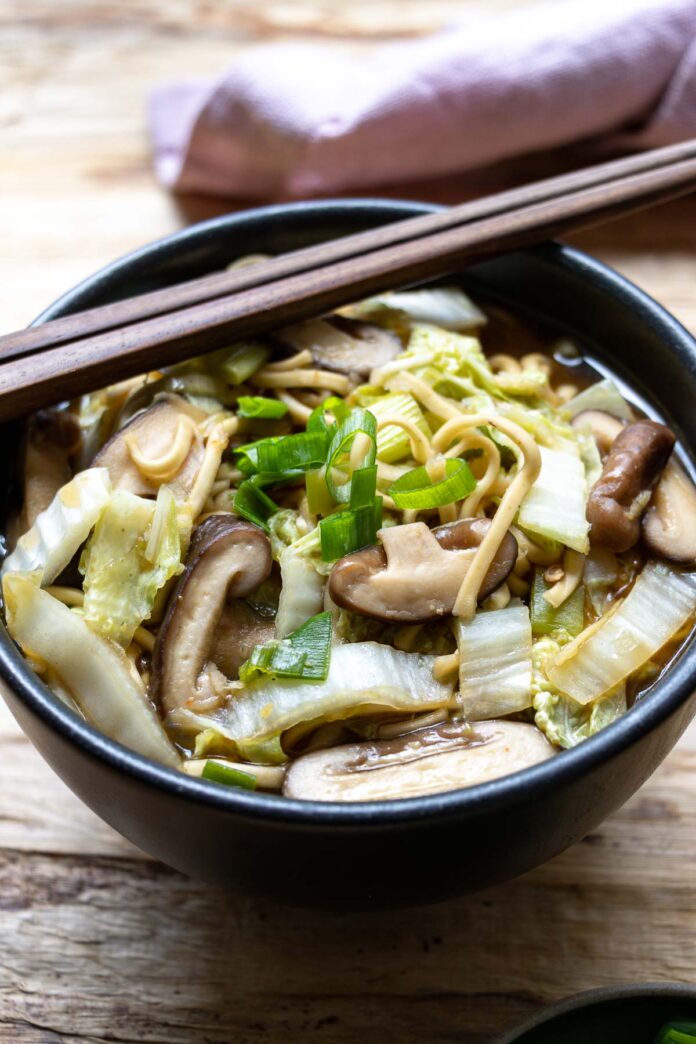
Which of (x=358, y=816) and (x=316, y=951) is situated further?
(x=316, y=951)

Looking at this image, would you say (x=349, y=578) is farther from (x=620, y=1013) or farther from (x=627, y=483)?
(x=620, y=1013)

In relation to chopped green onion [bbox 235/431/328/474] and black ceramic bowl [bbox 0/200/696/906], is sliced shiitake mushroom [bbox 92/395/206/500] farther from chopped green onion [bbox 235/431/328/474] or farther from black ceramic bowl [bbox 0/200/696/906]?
black ceramic bowl [bbox 0/200/696/906]

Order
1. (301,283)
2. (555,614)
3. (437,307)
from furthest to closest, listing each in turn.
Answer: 1. (437,307)
2. (301,283)
3. (555,614)

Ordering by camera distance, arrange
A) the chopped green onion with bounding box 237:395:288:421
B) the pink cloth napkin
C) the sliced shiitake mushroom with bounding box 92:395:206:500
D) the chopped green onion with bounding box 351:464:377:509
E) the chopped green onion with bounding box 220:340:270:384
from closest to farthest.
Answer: the chopped green onion with bounding box 351:464:377:509, the sliced shiitake mushroom with bounding box 92:395:206:500, the chopped green onion with bounding box 237:395:288:421, the chopped green onion with bounding box 220:340:270:384, the pink cloth napkin

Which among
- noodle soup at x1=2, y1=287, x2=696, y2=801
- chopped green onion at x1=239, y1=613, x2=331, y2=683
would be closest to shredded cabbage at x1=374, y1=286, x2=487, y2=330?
noodle soup at x1=2, y1=287, x2=696, y2=801

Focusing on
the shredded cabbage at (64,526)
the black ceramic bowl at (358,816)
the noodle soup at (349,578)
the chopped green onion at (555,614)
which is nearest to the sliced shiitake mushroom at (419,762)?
the noodle soup at (349,578)

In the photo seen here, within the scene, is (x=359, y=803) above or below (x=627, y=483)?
below

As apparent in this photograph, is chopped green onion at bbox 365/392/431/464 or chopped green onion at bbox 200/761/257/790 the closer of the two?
chopped green onion at bbox 200/761/257/790

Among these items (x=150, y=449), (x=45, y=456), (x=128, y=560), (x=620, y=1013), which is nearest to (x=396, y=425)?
(x=150, y=449)
